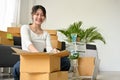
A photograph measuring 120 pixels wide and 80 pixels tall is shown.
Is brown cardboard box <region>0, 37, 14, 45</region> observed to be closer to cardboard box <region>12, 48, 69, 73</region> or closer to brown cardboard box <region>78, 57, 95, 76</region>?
brown cardboard box <region>78, 57, 95, 76</region>

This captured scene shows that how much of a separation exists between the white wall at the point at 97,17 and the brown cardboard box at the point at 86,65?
309 cm

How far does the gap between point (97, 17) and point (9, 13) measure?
2.63m

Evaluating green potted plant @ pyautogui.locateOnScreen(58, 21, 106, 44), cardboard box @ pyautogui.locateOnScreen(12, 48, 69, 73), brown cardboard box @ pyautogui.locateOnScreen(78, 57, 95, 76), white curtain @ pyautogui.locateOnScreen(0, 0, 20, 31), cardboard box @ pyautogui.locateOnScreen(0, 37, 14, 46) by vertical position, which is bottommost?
brown cardboard box @ pyautogui.locateOnScreen(78, 57, 95, 76)

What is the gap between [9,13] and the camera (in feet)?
17.5

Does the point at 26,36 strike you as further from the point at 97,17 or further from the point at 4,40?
the point at 97,17

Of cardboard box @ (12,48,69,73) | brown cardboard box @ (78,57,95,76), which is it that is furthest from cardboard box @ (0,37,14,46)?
cardboard box @ (12,48,69,73)

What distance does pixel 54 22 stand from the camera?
6777 millimetres

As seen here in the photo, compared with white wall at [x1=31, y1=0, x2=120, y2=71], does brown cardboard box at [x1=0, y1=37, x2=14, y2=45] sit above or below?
below

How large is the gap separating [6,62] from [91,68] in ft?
4.09

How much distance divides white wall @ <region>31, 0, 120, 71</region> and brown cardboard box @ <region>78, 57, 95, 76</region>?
3086mm

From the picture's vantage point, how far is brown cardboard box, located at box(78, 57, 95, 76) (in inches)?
145

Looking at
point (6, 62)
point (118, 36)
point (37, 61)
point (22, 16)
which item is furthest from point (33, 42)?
point (118, 36)

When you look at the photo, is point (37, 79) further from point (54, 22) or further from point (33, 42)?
point (54, 22)

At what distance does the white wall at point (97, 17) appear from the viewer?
6.80 metres
